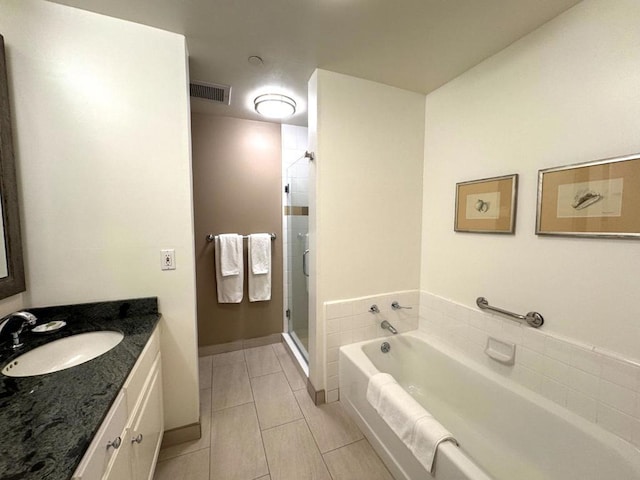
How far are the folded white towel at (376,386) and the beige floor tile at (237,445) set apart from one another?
27.4 inches

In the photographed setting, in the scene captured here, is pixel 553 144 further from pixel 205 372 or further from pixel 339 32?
pixel 205 372

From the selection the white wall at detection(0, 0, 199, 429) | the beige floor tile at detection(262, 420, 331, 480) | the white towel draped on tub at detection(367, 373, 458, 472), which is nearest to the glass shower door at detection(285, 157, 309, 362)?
the beige floor tile at detection(262, 420, 331, 480)

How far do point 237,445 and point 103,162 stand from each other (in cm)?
182

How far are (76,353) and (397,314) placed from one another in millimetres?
2028

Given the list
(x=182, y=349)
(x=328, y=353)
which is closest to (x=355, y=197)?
(x=328, y=353)

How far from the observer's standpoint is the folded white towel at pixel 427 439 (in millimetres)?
1045

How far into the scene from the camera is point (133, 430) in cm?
96

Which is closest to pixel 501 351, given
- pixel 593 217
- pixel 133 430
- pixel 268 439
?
pixel 593 217

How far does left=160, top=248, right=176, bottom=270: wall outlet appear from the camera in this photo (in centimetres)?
142

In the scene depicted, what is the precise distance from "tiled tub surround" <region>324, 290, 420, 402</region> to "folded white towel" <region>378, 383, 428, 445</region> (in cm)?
55

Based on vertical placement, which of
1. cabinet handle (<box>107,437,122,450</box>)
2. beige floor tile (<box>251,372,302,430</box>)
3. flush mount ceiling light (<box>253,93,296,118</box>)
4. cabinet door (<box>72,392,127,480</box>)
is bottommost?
→ beige floor tile (<box>251,372,302,430</box>)

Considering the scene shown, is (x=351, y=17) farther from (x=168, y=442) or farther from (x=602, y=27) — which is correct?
(x=168, y=442)

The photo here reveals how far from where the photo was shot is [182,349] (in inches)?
58.8

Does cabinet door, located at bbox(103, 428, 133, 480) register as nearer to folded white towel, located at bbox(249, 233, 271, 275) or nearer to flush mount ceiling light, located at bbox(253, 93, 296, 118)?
folded white towel, located at bbox(249, 233, 271, 275)
